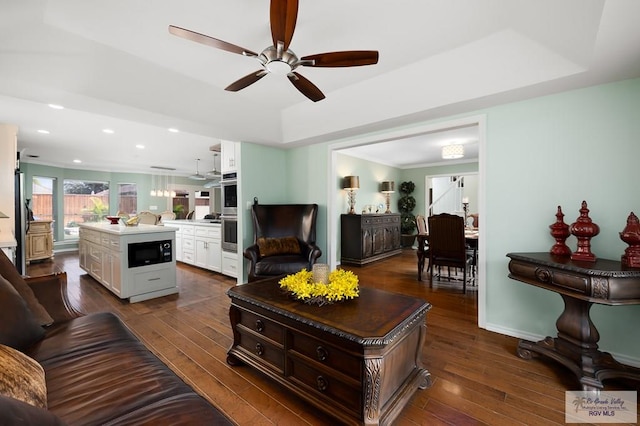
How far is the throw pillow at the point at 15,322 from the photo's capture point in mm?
A: 1247

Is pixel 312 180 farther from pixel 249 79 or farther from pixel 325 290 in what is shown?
pixel 325 290

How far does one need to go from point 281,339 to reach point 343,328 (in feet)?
1.71

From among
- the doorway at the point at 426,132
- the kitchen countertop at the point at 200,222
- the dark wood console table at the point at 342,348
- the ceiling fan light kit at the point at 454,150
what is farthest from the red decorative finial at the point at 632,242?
the kitchen countertop at the point at 200,222

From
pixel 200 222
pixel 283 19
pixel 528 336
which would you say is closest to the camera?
pixel 283 19

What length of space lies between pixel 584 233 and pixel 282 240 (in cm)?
313

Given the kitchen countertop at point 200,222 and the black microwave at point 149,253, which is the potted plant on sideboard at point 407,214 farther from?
the black microwave at point 149,253

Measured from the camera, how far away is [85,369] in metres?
1.20

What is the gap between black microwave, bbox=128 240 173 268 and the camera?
3514 millimetres

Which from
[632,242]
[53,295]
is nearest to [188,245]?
[53,295]

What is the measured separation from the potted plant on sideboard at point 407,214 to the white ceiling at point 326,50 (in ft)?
14.9

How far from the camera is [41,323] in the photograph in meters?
1.56

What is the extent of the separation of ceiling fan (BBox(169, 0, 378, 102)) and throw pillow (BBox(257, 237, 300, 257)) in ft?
6.98

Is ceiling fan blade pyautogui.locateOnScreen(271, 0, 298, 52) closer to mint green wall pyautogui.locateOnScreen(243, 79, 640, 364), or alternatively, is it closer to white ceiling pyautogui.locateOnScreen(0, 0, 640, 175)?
white ceiling pyautogui.locateOnScreen(0, 0, 640, 175)

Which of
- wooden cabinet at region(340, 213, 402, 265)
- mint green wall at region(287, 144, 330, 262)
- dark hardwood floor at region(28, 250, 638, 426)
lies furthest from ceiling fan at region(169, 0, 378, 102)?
wooden cabinet at region(340, 213, 402, 265)
